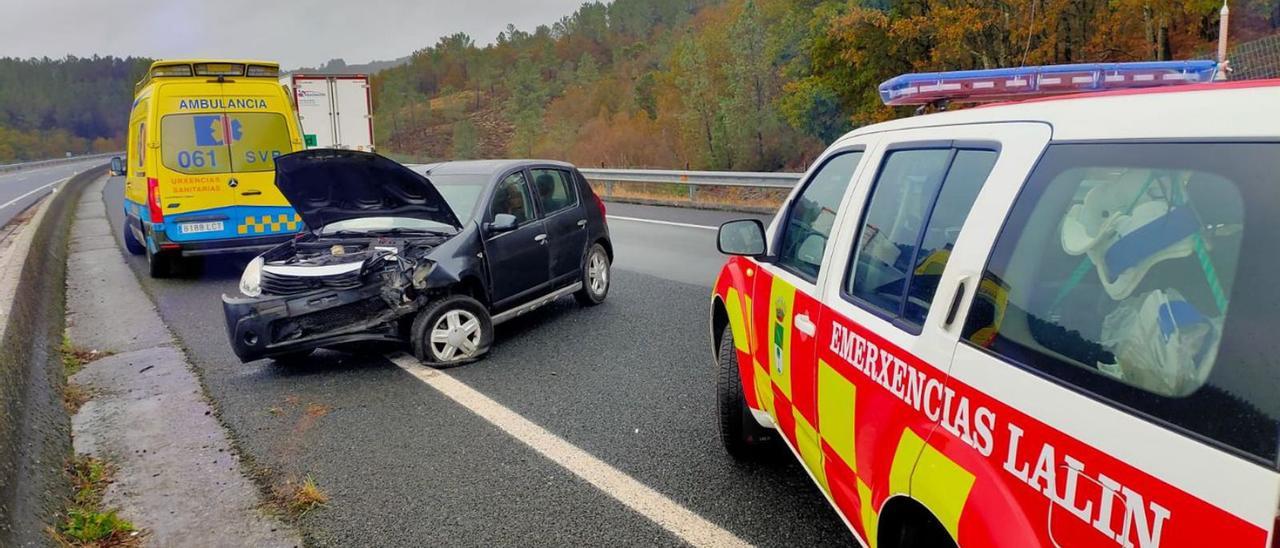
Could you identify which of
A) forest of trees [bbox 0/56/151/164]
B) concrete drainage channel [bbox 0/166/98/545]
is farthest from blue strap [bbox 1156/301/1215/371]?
forest of trees [bbox 0/56/151/164]

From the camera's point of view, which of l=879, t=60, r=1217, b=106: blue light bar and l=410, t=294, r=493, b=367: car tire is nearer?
l=879, t=60, r=1217, b=106: blue light bar

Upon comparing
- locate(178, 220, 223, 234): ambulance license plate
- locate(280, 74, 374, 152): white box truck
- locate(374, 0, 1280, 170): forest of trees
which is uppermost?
locate(374, 0, 1280, 170): forest of trees

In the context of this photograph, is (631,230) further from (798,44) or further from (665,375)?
(798,44)

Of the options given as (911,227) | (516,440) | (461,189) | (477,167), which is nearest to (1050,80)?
(911,227)

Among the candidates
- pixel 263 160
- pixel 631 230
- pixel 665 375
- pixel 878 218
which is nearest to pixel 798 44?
pixel 631 230

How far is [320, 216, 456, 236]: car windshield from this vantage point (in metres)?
6.59

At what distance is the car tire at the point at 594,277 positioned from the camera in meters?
8.00

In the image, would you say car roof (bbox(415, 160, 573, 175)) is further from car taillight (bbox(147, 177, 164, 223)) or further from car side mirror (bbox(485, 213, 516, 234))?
car taillight (bbox(147, 177, 164, 223))

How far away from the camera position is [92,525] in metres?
3.62

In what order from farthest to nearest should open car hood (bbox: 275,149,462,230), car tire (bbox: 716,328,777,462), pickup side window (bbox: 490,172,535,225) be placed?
pickup side window (bbox: 490,172,535,225) → open car hood (bbox: 275,149,462,230) → car tire (bbox: 716,328,777,462)

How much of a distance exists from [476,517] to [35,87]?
15420 centimetres

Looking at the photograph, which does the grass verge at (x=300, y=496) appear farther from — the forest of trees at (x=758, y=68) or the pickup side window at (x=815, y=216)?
the forest of trees at (x=758, y=68)

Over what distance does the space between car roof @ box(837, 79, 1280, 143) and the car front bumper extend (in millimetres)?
4809

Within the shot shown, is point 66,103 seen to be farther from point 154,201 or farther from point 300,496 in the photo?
point 300,496
